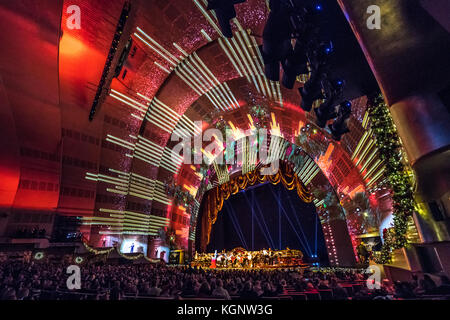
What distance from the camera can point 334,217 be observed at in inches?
589

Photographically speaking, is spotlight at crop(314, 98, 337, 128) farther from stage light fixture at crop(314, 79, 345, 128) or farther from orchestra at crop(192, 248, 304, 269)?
orchestra at crop(192, 248, 304, 269)

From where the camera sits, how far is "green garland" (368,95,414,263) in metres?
6.96

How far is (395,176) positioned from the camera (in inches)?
280

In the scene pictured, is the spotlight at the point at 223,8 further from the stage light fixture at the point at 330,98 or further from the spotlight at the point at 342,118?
the spotlight at the point at 342,118

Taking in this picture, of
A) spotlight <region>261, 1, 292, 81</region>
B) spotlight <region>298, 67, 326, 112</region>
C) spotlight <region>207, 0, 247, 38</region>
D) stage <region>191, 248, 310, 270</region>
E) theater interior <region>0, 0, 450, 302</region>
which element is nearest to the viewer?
spotlight <region>207, 0, 247, 38</region>

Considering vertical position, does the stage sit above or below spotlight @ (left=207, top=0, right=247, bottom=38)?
below

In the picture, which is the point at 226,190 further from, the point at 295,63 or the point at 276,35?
the point at 276,35

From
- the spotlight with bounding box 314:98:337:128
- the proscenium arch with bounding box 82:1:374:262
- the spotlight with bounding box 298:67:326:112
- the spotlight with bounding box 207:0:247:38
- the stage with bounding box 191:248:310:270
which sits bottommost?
the stage with bounding box 191:248:310:270

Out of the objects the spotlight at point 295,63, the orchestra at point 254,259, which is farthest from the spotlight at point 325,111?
the orchestra at point 254,259

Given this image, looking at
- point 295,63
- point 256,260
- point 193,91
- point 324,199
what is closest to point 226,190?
point 256,260

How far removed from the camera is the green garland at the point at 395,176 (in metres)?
6.96

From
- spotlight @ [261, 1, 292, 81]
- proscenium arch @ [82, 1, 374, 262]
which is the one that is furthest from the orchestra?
spotlight @ [261, 1, 292, 81]

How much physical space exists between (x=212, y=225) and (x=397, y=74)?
23.1 m
